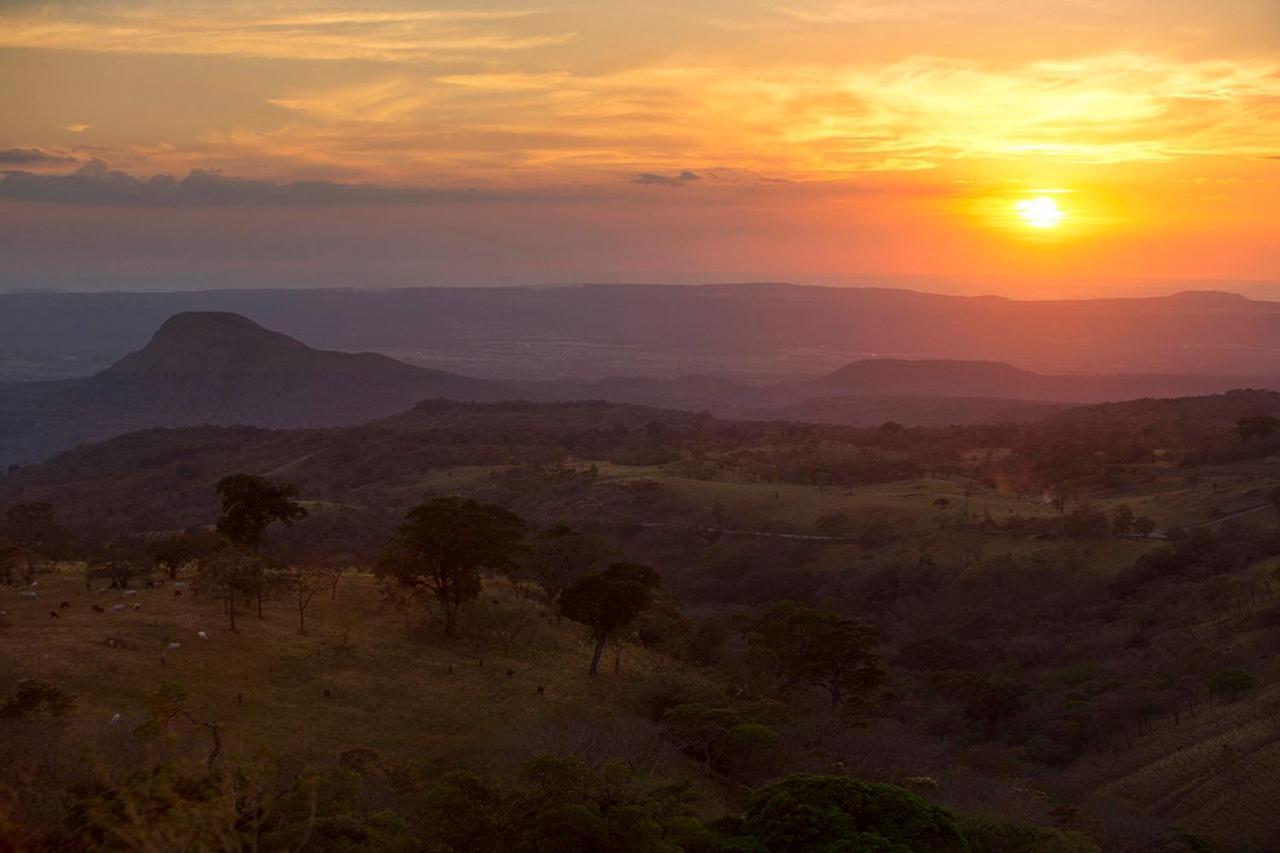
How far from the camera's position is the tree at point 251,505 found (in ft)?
117

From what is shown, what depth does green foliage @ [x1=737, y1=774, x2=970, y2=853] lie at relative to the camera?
53.7 ft

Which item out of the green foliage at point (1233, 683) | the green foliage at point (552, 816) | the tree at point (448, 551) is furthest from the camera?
the tree at point (448, 551)

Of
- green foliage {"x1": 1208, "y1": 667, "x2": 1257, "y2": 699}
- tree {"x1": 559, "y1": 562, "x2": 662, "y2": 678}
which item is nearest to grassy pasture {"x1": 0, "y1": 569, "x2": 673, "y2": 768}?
tree {"x1": 559, "y1": 562, "x2": 662, "y2": 678}

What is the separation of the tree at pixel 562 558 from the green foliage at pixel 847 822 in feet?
79.1

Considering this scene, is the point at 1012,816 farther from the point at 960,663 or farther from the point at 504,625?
the point at 960,663

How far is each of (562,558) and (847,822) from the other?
26239 millimetres

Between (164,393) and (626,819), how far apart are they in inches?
6644

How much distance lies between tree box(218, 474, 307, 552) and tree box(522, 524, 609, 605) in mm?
10457

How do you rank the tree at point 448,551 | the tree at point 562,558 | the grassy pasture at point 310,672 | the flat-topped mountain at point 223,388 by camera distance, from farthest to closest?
the flat-topped mountain at point 223,388, the tree at point 562,558, the tree at point 448,551, the grassy pasture at point 310,672

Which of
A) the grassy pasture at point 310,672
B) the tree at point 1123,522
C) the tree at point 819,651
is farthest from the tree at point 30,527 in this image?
the tree at point 1123,522

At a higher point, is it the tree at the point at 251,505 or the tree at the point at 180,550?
the tree at the point at 251,505

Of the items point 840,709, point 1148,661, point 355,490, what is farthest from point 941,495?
point 355,490

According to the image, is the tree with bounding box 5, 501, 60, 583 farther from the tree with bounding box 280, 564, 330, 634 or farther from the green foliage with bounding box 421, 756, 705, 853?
the green foliage with bounding box 421, 756, 705, 853

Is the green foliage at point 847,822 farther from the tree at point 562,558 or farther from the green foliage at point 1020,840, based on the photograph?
the tree at point 562,558
